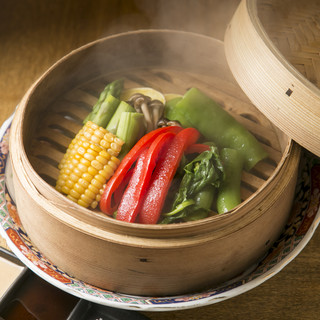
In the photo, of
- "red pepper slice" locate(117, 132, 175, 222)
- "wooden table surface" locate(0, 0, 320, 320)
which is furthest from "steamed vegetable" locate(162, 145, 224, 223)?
"wooden table surface" locate(0, 0, 320, 320)

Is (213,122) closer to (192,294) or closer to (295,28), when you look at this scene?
(295,28)

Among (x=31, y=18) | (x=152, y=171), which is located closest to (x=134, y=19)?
(x=31, y=18)

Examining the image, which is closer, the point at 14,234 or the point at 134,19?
the point at 14,234

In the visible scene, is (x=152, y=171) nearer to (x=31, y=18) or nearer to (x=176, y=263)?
(x=176, y=263)

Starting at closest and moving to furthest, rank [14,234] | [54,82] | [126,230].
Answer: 1. [126,230]
2. [14,234]
3. [54,82]

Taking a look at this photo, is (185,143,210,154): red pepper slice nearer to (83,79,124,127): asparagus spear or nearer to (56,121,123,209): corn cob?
(56,121,123,209): corn cob

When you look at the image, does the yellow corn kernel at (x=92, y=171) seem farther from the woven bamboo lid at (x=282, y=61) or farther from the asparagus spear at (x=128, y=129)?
the woven bamboo lid at (x=282, y=61)

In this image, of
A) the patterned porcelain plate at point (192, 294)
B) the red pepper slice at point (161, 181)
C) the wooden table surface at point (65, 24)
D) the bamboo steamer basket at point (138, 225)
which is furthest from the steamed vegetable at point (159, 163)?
the wooden table surface at point (65, 24)
